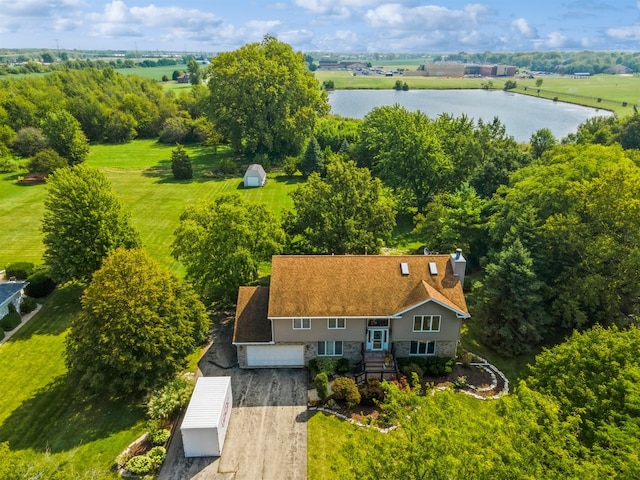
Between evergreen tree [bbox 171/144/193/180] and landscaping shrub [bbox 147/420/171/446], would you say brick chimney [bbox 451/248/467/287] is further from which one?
evergreen tree [bbox 171/144/193/180]

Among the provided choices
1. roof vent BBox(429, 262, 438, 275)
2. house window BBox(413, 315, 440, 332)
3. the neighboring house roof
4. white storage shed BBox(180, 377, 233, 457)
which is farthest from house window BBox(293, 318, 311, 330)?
the neighboring house roof

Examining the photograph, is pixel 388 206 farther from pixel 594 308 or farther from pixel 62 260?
pixel 62 260

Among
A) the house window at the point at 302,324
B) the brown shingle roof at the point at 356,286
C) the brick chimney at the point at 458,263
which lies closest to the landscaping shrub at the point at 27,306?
the brown shingle roof at the point at 356,286

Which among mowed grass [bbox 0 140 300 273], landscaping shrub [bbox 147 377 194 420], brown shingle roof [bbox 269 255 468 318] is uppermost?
brown shingle roof [bbox 269 255 468 318]

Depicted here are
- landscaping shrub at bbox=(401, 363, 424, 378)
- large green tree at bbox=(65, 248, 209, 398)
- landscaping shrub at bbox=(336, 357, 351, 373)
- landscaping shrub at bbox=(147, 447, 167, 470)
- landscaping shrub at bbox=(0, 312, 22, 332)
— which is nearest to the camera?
landscaping shrub at bbox=(147, 447, 167, 470)

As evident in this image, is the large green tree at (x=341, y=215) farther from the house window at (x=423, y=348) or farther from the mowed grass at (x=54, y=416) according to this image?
the mowed grass at (x=54, y=416)

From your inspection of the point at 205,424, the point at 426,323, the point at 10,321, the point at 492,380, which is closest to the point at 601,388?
the point at 492,380

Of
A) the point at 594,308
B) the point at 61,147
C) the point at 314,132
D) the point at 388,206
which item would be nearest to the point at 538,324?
the point at 594,308
